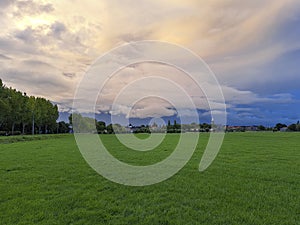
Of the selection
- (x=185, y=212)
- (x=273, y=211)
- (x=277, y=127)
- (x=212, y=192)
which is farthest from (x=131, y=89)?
(x=277, y=127)

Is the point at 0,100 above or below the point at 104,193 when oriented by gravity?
above

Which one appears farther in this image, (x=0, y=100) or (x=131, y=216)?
(x=0, y=100)

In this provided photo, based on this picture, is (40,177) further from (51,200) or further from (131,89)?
(131,89)

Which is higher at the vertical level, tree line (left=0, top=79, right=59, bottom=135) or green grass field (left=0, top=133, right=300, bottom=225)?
tree line (left=0, top=79, right=59, bottom=135)

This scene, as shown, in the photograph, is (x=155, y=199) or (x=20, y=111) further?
(x=20, y=111)

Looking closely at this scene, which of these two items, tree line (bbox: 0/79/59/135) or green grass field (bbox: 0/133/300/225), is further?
tree line (bbox: 0/79/59/135)

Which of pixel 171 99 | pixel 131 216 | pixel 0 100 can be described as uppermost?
pixel 0 100

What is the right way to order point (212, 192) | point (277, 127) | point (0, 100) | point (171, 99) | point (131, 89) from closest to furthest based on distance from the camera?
point (212, 192) < point (131, 89) < point (171, 99) < point (0, 100) < point (277, 127)

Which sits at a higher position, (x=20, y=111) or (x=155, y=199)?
(x=20, y=111)

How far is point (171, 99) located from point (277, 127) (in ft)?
419

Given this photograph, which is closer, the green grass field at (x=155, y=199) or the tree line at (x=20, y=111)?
the green grass field at (x=155, y=199)

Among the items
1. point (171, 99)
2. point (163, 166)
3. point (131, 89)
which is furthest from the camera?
point (163, 166)

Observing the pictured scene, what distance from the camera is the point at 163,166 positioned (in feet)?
48.4

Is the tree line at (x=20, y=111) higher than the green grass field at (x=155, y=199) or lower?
higher
